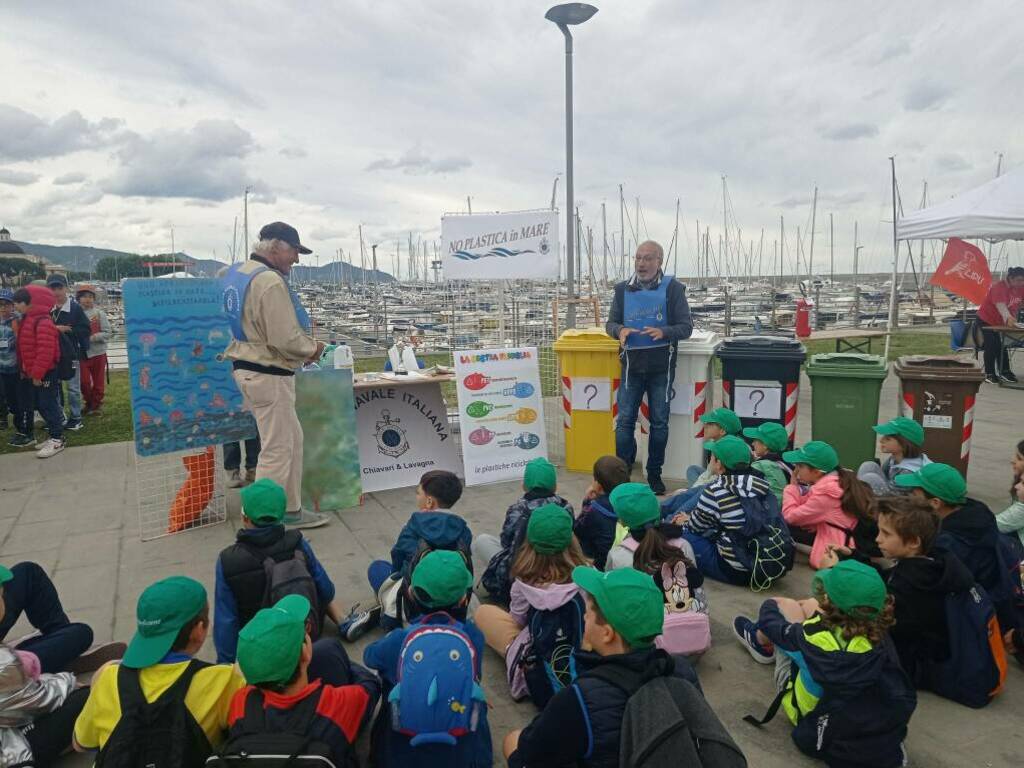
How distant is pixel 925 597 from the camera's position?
327 centimetres

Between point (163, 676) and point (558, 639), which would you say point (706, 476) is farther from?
point (163, 676)

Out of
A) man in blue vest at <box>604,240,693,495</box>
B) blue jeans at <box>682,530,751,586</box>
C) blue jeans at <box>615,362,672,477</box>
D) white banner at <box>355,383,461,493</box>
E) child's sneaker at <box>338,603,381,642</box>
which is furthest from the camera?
white banner at <box>355,383,461,493</box>

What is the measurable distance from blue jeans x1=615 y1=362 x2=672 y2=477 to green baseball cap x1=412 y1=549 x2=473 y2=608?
13.5 feet

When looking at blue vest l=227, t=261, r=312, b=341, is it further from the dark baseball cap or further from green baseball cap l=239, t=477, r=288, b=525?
green baseball cap l=239, t=477, r=288, b=525

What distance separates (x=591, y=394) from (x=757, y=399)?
63.7 inches

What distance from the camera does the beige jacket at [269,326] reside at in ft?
17.1

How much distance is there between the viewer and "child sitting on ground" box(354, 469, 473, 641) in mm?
3442

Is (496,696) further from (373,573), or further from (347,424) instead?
(347,424)

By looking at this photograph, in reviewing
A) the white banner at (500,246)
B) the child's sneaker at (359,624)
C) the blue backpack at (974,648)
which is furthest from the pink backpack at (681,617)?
the white banner at (500,246)

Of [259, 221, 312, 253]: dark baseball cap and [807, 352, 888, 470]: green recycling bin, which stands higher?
[259, 221, 312, 253]: dark baseball cap

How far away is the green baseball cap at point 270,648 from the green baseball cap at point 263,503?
4.12ft

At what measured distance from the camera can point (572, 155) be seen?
9578mm

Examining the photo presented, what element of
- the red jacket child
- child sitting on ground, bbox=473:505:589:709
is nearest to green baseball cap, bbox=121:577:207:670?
child sitting on ground, bbox=473:505:589:709

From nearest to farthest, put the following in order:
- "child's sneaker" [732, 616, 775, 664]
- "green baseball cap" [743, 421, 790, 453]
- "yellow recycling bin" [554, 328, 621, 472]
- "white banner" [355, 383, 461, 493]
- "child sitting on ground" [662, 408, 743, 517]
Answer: "child's sneaker" [732, 616, 775, 664]
"child sitting on ground" [662, 408, 743, 517]
"green baseball cap" [743, 421, 790, 453]
"white banner" [355, 383, 461, 493]
"yellow recycling bin" [554, 328, 621, 472]
